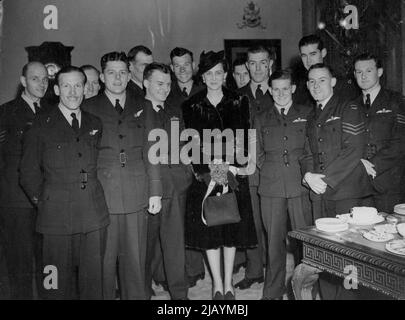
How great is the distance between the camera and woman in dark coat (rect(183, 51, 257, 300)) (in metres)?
2.79

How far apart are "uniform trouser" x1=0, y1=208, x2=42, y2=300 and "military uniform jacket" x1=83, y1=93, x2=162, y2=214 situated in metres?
0.70

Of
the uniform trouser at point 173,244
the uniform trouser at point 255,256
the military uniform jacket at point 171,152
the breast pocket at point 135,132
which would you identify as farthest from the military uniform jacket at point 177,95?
the uniform trouser at point 255,256

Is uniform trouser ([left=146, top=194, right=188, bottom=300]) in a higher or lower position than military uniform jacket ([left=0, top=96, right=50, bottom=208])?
lower

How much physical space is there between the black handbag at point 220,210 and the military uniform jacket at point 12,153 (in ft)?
4.03

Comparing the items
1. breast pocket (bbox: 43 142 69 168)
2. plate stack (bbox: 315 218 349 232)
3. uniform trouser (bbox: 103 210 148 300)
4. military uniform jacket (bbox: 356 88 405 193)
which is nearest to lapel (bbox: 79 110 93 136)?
breast pocket (bbox: 43 142 69 168)

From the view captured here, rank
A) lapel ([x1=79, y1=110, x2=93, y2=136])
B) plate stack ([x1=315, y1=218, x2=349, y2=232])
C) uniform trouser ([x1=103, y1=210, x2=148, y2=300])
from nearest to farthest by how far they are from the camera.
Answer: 1. plate stack ([x1=315, y1=218, x2=349, y2=232])
2. lapel ([x1=79, y1=110, x2=93, y2=136])
3. uniform trouser ([x1=103, y1=210, x2=148, y2=300])

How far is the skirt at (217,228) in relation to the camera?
9.19ft

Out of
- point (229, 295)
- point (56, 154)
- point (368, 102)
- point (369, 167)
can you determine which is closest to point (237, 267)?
point (229, 295)

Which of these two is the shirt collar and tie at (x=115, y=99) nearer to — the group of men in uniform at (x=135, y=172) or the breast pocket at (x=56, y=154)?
the group of men in uniform at (x=135, y=172)

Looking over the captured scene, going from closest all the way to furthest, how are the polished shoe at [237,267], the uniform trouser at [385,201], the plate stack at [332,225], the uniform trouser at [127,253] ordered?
1. the plate stack at [332,225]
2. the uniform trouser at [127,253]
3. the uniform trouser at [385,201]
4. the polished shoe at [237,267]

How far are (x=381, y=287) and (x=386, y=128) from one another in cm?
148

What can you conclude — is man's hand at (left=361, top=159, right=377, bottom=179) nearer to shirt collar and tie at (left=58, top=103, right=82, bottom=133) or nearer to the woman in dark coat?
the woman in dark coat

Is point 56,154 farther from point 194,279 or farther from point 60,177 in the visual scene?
point 194,279

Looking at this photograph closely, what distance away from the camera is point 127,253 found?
2635 millimetres
